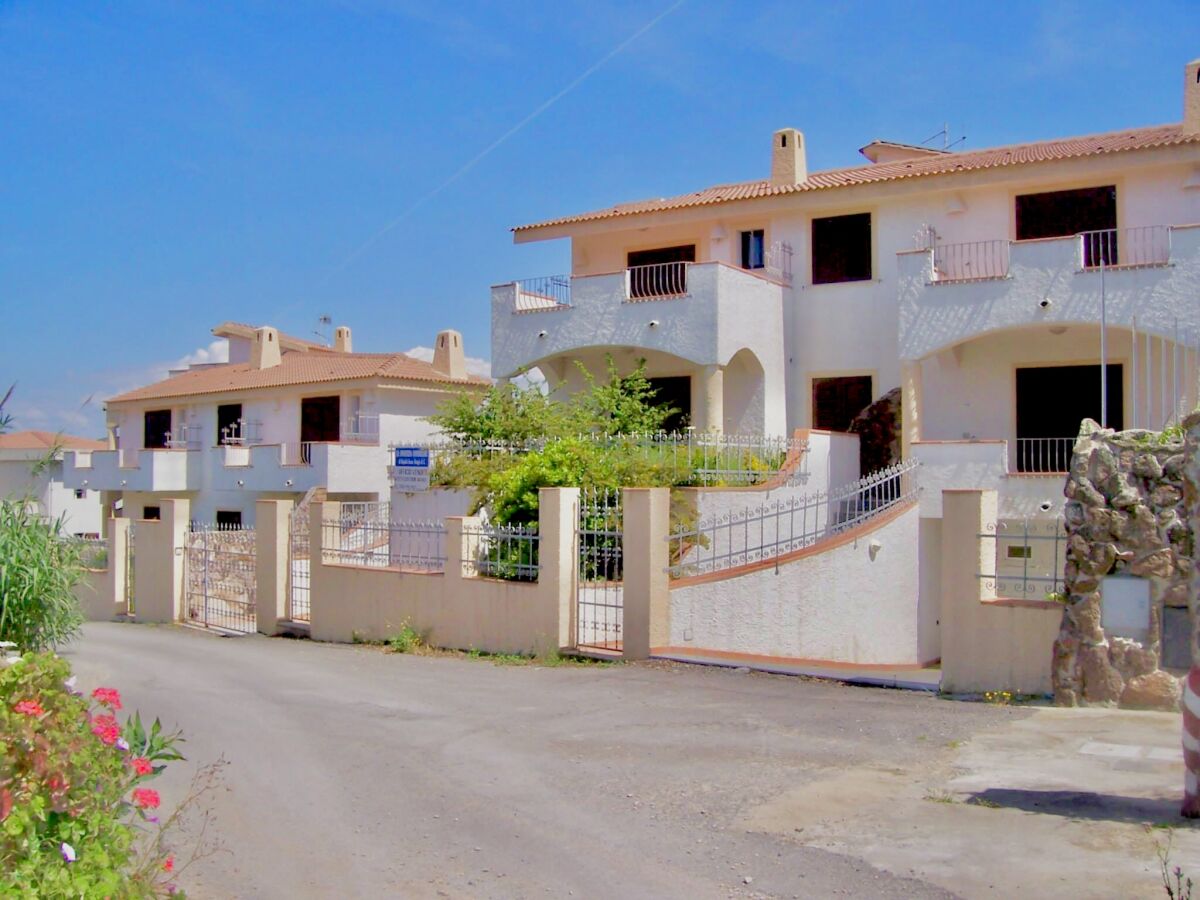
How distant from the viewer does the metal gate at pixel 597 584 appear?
45.0 ft

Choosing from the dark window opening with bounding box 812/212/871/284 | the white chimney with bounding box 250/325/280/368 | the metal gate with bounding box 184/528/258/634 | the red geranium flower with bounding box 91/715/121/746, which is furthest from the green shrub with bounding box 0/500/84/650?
the white chimney with bounding box 250/325/280/368

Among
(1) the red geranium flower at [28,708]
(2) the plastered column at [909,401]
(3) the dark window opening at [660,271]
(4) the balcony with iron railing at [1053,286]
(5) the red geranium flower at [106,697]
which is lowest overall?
(5) the red geranium flower at [106,697]

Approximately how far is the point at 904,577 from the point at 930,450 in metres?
2.44

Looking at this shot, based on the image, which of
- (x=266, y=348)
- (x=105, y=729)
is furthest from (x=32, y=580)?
(x=266, y=348)

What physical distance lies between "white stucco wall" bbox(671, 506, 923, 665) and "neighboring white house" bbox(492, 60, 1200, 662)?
74 cm

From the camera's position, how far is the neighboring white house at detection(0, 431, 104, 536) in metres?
11.1

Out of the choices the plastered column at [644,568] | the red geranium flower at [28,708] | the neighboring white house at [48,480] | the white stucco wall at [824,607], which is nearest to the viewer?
the red geranium flower at [28,708]

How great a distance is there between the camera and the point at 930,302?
2017 cm

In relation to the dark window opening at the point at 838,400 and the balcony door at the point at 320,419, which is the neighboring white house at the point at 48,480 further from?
the dark window opening at the point at 838,400

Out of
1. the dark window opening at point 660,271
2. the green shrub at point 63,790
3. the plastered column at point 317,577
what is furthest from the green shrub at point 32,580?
the dark window opening at point 660,271

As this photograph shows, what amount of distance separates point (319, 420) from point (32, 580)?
1011 inches

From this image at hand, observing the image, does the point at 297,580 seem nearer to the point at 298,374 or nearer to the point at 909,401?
the point at 909,401

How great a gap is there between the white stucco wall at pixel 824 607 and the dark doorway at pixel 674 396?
301 inches

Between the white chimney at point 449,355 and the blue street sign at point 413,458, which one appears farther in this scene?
the white chimney at point 449,355
